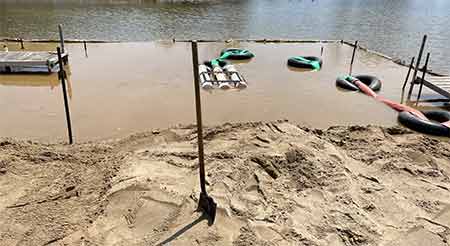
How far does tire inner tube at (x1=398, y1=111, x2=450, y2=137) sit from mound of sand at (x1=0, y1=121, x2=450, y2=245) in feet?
4.32

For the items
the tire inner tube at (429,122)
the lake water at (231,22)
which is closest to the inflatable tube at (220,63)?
the lake water at (231,22)

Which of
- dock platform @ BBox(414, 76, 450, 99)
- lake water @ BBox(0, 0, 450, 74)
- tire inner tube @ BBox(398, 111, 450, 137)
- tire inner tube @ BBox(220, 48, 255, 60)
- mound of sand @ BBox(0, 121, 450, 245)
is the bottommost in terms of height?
tire inner tube @ BBox(398, 111, 450, 137)

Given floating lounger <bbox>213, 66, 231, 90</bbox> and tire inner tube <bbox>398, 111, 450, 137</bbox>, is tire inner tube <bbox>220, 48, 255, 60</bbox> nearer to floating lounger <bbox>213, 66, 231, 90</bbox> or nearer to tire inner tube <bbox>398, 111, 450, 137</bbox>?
floating lounger <bbox>213, 66, 231, 90</bbox>

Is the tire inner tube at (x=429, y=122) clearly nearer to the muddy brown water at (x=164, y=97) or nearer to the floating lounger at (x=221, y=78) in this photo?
the muddy brown water at (x=164, y=97)

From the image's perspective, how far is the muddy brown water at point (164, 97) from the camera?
8.70 m

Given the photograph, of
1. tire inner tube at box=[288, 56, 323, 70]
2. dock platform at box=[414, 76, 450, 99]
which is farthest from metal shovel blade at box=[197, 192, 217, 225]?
tire inner tube at box=[288, 56, 323, 70]

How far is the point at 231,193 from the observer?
4.96 m

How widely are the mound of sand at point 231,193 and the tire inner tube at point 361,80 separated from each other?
4.51m

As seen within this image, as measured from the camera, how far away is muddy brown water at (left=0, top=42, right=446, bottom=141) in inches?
343

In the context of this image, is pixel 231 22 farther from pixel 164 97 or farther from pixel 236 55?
pixel 164 97

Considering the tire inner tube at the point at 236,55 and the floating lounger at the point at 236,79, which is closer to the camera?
the floating lounger at the point at 236,79

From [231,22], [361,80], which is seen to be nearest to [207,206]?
[361,80]

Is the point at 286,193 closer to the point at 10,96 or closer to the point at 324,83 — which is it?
the point at 324,83

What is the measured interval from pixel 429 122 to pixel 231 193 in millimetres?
6282
